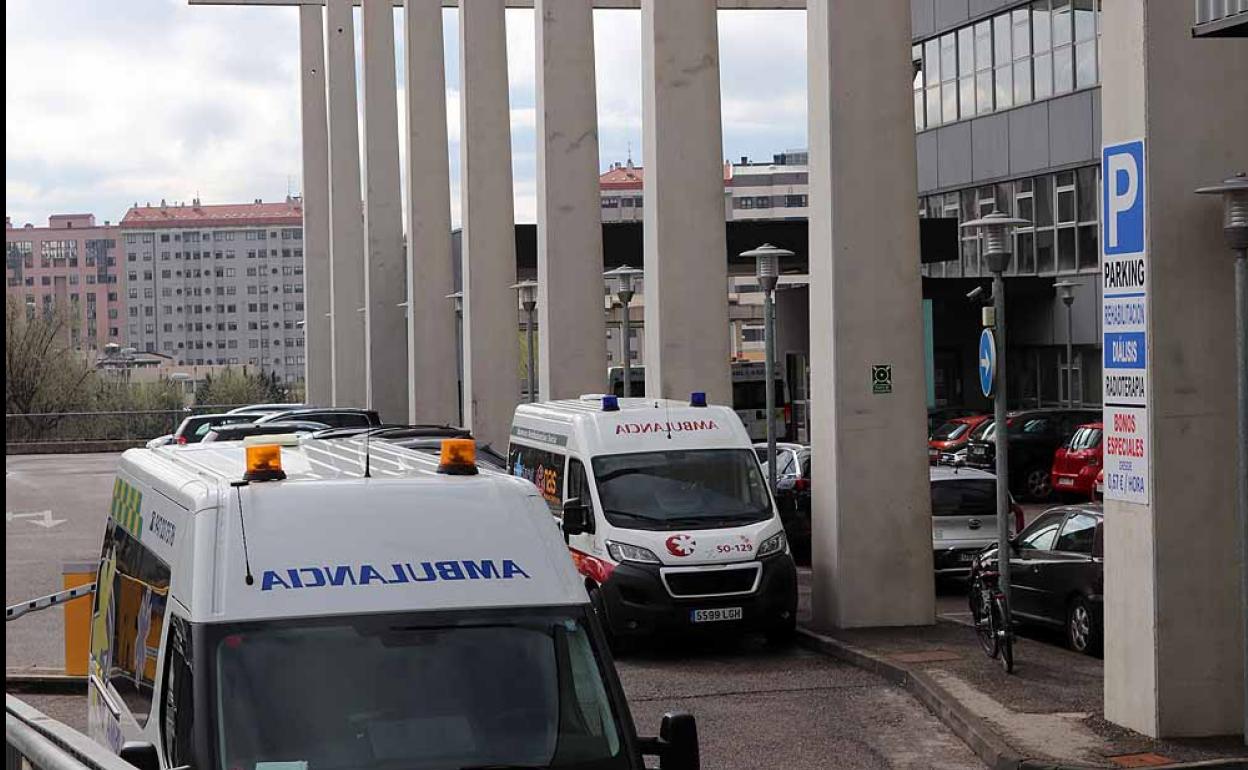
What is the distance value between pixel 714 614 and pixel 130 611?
9.22m

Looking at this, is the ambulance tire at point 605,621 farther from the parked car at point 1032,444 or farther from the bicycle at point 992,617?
the parked car at point 1032,444

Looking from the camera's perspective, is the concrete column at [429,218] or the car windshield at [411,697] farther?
the concrete column at [429,218]

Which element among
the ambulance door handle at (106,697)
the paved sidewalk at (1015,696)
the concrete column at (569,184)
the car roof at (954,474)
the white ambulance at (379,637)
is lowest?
the paved sidewalk at (1015,696)

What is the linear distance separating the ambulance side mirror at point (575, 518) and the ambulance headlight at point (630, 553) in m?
0.31

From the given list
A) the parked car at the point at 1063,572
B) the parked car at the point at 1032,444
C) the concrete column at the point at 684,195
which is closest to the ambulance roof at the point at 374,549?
the parked car at the point at 1063,572

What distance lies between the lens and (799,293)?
45.2 metres

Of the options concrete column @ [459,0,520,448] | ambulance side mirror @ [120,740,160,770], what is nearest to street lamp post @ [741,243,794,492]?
concrete column @ [459,0,520,448]

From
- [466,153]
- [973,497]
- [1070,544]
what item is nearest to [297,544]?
[1070,544]

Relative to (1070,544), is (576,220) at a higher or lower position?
higher

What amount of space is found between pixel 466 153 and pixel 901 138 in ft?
61.7

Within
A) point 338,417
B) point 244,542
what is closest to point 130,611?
point 244,542

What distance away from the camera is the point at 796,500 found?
24.3 metres

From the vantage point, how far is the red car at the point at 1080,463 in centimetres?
3177

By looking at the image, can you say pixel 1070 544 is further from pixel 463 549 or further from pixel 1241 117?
pixel 463 549
